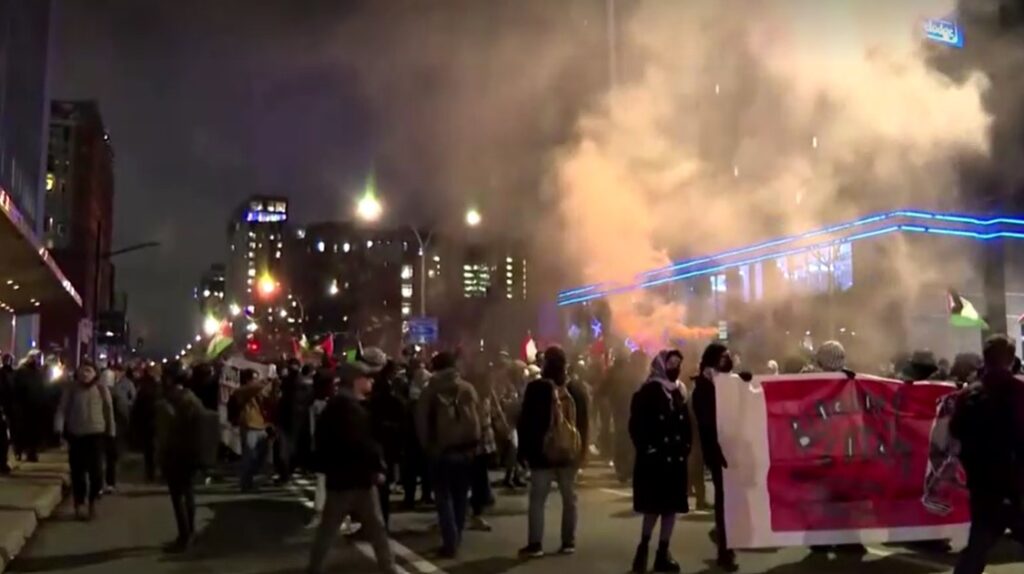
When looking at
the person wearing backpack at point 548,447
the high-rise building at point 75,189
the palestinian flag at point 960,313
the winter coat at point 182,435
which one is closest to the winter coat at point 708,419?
the person wearing backpack at point 548,447

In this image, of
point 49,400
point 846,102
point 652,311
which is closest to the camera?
point 49,400

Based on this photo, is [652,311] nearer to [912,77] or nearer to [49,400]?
[912,77]

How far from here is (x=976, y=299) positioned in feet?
129

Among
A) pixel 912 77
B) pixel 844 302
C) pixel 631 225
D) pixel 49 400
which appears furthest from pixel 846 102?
pixel 49 400

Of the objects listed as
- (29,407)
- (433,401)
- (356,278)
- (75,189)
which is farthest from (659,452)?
(75,189)

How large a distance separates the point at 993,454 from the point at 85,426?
962 centimetres

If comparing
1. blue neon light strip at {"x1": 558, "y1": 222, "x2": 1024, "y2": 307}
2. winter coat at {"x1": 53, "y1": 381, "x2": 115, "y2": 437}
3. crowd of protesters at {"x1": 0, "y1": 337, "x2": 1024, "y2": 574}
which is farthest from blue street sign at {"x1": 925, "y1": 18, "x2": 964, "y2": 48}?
winter coat at {"x1": 53, "y1": 381, "x2": 115, "y2": 437}

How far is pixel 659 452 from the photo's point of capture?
27.1 ft

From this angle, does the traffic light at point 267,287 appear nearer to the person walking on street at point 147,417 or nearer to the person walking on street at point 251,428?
the person walking on street at point 147,417

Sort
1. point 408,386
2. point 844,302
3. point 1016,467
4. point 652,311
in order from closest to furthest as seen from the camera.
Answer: point 1016,467 → point 408,386 → point 652,311 → point 844,302

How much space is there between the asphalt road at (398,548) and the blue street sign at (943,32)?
899 inches

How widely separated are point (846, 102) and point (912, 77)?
2.25m

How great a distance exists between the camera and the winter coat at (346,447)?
7.55 metres

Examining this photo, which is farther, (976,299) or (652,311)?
(976,299)
